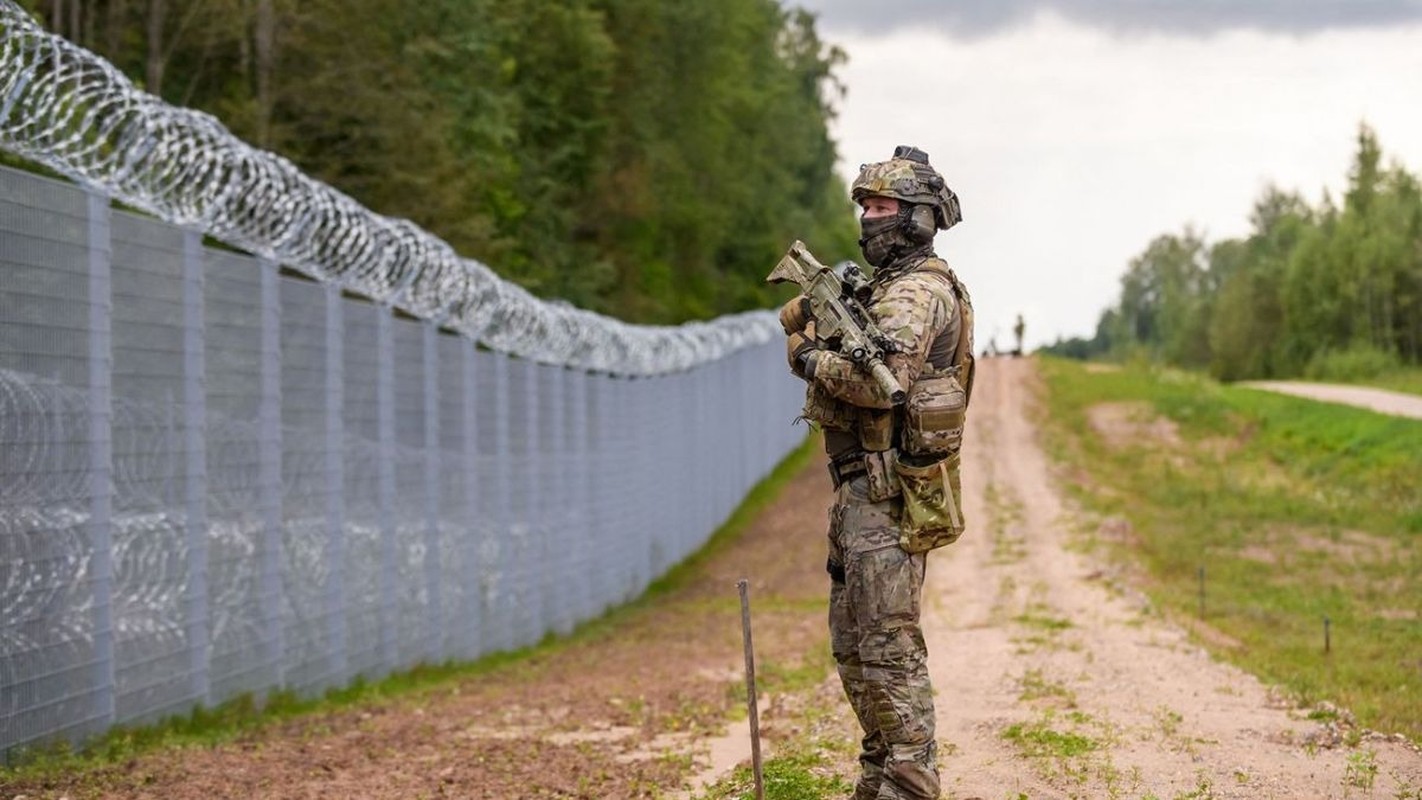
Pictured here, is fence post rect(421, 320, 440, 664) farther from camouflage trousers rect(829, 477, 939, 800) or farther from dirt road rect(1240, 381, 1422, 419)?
dirt road rect(1240, 381, 1422, 419)

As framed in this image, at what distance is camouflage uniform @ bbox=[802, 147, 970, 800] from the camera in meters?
5.96

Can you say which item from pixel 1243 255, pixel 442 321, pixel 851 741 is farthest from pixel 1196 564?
pixel 1243 255

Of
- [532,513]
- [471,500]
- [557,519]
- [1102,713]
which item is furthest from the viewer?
[557,519]

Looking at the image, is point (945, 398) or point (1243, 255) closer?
point (945, 398)

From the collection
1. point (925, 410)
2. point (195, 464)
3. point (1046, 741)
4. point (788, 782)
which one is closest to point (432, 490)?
point (195, 464)

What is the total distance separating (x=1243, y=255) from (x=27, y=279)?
113m

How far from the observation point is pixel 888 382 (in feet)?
18.8

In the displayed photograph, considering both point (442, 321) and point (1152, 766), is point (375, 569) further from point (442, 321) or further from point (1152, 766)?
point (1152, 766)

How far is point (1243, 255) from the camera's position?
4510 inches

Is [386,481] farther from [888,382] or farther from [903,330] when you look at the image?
[888,382]

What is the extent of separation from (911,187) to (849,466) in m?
1.01

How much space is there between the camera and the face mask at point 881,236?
6266mm

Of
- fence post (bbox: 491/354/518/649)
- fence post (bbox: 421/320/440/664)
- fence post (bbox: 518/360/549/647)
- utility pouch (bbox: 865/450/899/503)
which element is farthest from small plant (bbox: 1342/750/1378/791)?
fence post (bbox: 518/360/549/647)

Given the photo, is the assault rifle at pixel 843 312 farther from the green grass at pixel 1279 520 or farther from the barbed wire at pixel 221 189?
the green grass at pixel 1279 520
